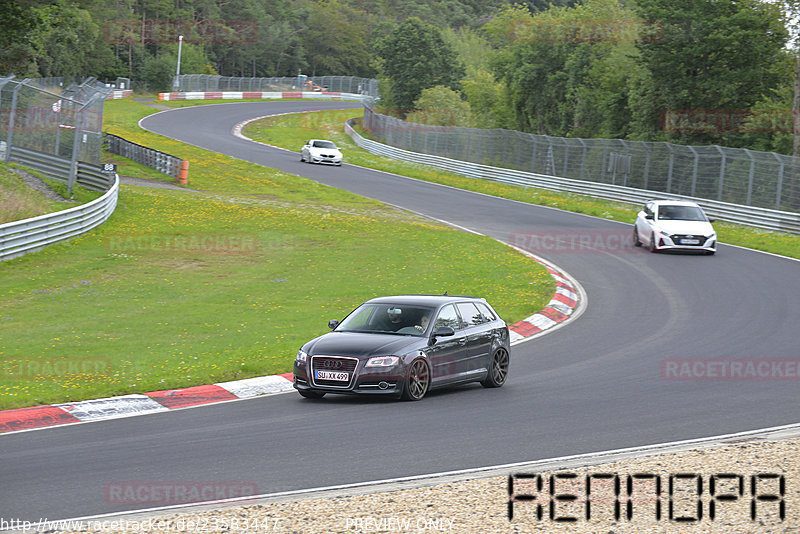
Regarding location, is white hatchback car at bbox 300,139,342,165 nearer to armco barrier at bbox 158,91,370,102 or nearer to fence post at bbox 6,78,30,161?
fence post at bbox 6,78,30,161

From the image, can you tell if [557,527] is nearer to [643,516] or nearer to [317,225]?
[643,516]

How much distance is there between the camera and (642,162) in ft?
140

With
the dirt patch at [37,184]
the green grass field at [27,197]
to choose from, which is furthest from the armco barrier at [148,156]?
the dirt patch at [37,184]

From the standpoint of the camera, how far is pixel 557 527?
6629mm

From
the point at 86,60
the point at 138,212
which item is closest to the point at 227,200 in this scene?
the point at 138,212

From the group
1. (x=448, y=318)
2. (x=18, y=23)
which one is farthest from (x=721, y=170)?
(x=448, y=318)

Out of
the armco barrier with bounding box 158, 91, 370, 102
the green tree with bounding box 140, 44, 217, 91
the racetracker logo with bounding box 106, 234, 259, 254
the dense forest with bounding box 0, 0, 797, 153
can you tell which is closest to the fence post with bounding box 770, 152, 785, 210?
the dense forest with bounding box 0, 0, 797, 153

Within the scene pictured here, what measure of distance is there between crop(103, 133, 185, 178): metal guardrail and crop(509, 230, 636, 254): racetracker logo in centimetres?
1816

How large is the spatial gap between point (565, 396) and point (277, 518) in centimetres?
643

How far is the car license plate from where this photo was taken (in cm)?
1197

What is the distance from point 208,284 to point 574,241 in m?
14.2

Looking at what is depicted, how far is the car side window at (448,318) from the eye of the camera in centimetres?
1302

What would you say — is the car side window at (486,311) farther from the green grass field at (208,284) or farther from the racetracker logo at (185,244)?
the racetracker logo at (185,244)

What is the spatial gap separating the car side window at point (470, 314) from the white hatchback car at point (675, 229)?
16871mm
